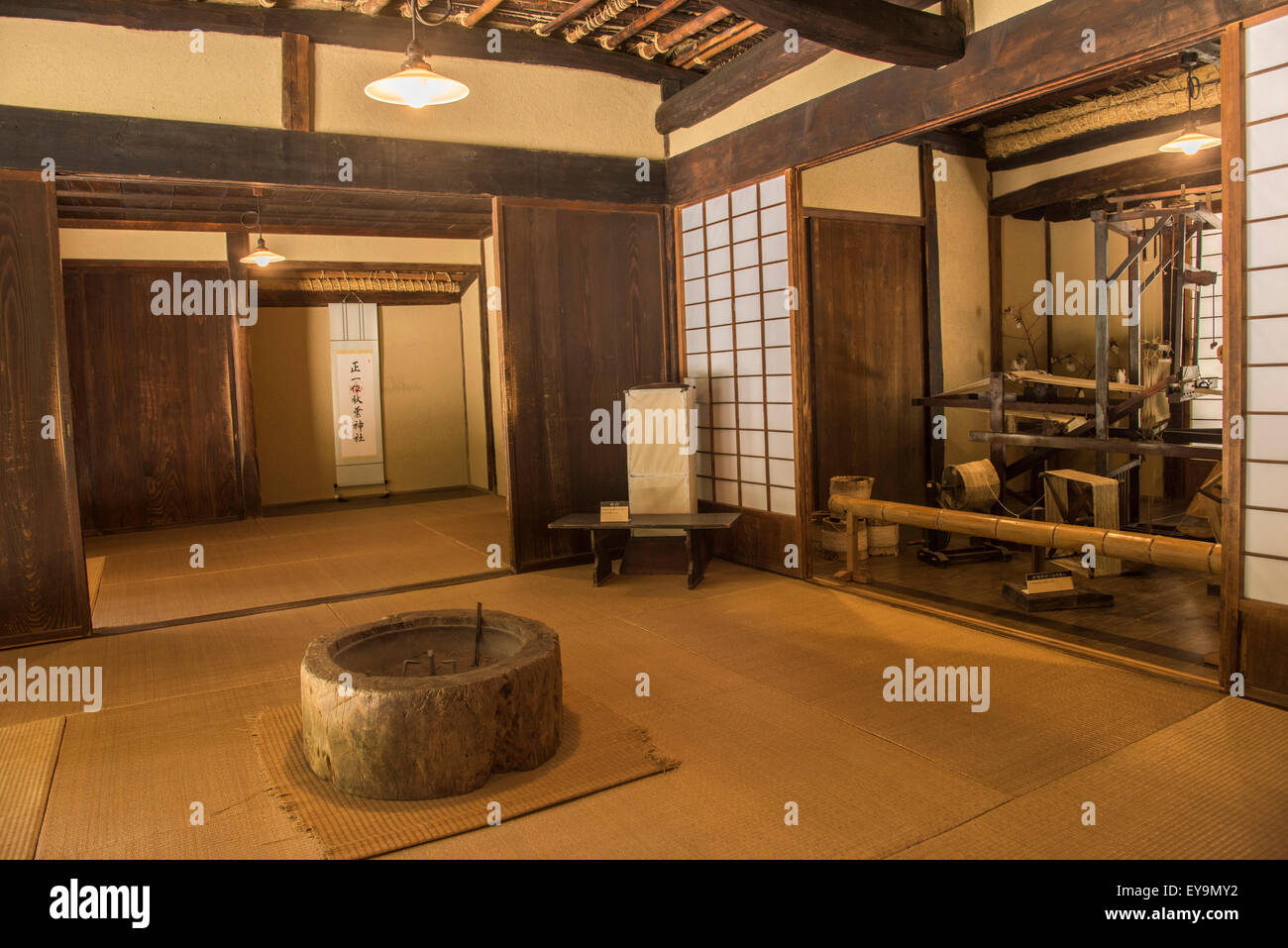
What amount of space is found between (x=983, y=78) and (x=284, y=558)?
5.35m

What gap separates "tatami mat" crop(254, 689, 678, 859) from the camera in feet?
8.12

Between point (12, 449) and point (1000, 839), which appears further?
point (12, 449)

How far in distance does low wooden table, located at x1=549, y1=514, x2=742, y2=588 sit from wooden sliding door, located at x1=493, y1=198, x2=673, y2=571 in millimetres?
501

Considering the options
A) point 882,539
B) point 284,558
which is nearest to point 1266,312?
point 882,539

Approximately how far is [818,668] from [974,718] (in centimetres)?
73

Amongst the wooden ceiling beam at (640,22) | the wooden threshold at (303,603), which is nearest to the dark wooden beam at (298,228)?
the wooden ceiling beam at (640,22)

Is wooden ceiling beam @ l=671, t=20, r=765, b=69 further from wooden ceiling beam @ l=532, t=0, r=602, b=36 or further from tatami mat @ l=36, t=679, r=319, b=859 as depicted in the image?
tatami mat @ l=36, t=679, r=319, b=859

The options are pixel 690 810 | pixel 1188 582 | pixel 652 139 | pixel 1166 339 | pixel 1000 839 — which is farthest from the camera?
pixel 1166 339

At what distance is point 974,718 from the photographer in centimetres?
317

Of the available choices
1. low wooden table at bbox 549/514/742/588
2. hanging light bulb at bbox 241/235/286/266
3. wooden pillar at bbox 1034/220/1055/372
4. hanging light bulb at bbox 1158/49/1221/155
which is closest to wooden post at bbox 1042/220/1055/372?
wooden pillar at bbox 1034/220/1055/372

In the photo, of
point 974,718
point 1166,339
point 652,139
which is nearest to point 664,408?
point 652,139

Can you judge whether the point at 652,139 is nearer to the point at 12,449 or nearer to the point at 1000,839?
the point at 12,449

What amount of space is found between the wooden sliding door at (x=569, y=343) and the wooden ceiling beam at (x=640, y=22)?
0.99 m

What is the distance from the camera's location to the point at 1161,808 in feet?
8.08
